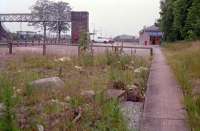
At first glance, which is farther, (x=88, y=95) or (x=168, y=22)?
(x=168, y=22)

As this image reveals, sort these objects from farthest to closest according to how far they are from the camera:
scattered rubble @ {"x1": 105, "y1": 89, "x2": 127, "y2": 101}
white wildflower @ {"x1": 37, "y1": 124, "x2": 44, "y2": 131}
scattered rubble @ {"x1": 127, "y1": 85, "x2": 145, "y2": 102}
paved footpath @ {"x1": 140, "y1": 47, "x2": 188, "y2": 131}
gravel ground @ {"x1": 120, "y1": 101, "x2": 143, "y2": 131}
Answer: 1. scattered rubble @ {"x1": 127, "y1": 85, "x2": 145, "y2": 102}
2. scattered rubble @ {"x1": 105, "y1": 89, "x2": 127, "y2": 101}
3. gravel ground @ {"x1": 120, "y1": 101, "x2": 143, "y2": 131}
4. paved footpath @ {"x1": 140, "y1": 47, "x2": 188, "y2": 131}
5. white wildflower @ {"x1": 37, "y1": 124, "x2": 44, "y2": 131}

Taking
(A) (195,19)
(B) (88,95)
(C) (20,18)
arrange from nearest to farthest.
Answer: (B) (88,95) < (A) (195,19) < (C) (20,18)

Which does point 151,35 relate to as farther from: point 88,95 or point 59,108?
point 59,108

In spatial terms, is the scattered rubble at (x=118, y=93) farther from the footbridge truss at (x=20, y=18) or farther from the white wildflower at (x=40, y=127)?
the footbridge truss at (x=20, y=18)

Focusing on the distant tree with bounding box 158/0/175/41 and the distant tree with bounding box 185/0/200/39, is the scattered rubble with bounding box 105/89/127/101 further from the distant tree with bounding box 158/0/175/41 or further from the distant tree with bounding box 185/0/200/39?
the distant tree with bounding box 158/0/175/41

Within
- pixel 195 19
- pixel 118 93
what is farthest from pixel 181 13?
pixel 118 93

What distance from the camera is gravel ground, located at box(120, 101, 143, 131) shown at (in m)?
7.78

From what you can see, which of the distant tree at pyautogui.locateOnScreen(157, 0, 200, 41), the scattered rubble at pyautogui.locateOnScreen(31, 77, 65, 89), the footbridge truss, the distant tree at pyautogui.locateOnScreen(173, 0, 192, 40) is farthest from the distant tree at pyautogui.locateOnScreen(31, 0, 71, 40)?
the scattered rubble at pyautogui.locateOnScreen(31, 77, 65, 89)

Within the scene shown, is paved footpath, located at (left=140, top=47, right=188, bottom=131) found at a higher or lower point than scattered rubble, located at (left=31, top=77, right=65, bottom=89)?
lower

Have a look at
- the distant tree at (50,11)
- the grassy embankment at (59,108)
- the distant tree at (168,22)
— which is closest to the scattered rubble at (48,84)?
the grassy embankment at (59,108)

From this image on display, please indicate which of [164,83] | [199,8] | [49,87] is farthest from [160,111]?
[199,8]

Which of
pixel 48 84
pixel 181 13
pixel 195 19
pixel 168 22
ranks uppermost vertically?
pixel 181 13

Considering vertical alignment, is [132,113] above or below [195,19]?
below

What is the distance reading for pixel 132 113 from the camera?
8992mm
